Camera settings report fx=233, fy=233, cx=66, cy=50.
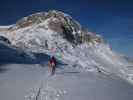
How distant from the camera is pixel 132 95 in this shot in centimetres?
1891

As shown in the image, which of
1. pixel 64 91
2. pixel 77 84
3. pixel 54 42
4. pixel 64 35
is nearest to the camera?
pixel 64 91

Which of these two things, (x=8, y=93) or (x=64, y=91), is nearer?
(x=8, y=93)

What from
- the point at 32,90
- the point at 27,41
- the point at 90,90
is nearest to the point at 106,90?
the point at 90,90

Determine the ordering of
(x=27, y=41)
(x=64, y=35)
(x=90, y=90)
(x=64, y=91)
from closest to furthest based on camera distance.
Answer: (x=64, y=91) → (x=90, y=90) → (x=27, y=41) → (x=64, y=35)

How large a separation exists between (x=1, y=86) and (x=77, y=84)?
21.0 ft

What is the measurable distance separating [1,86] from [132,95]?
1051 centimetres

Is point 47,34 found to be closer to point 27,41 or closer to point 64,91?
point 27,41

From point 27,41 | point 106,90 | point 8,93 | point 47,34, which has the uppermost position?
point 47,34

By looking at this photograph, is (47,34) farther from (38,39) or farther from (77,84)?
(77,84)

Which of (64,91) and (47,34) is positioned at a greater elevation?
(47,34)

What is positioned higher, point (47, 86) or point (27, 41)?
point (27, 41)

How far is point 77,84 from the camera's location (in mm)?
20344

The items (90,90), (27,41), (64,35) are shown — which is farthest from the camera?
(64,35)

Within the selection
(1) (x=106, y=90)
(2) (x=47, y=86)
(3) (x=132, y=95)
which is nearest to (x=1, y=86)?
(2) (x=47, y=86)
